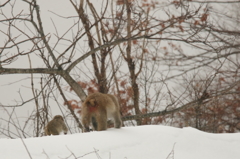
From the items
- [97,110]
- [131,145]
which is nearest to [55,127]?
[97,110]

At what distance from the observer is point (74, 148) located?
12.1 feet

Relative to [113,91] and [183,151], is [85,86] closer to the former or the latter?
[113,91]

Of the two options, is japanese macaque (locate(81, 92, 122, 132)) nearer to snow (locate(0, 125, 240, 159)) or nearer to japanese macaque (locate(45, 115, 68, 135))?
snow (locate(0, 125, 240, 159))

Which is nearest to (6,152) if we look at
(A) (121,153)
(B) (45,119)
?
(A) (121,153)

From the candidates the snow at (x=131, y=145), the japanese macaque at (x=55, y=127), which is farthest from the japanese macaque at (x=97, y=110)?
the japanese macaque at (x=55, y=127)

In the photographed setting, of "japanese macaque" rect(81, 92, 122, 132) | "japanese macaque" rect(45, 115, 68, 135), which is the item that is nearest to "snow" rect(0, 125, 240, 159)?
"japanese macaque" rect(81, 92, 122, 132)

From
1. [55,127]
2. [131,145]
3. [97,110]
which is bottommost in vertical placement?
[131,145]

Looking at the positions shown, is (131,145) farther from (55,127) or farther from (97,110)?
(55,127)

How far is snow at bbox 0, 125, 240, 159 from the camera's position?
357 cm

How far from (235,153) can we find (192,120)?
285 inches

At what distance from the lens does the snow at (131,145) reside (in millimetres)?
3566

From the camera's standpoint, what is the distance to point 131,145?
4102 mm

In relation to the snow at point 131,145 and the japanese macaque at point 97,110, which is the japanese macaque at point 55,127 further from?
the snow at point 131,145

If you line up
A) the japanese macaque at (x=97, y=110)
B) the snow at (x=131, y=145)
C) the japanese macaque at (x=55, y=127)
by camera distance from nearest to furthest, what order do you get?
the snow at (x=131, y=145), the japanese macaque at (x=97, y=110), the japanese macaque at (x=55, y=127)
